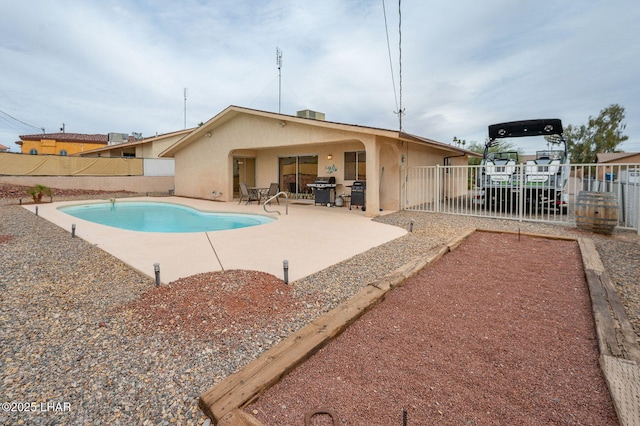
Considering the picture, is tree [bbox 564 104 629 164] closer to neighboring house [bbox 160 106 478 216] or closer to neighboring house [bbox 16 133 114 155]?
neighboring house [bbox 160 106 478 216]

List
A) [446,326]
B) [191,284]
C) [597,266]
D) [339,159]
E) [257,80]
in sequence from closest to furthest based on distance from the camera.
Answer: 1. [446,326]
2. [191,284]
3. [597,266]
4. [339,159]
5. [257,80]

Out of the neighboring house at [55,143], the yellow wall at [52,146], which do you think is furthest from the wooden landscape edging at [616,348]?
the yellow wall at [52,146]

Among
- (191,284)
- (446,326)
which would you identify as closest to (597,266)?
(446,326)

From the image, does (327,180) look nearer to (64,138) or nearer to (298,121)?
(298,121)

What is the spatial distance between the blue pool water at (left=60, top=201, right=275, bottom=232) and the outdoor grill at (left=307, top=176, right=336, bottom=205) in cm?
332

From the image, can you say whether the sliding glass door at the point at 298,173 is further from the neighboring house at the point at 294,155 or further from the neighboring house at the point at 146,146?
the neighboring house at the point at 146,146

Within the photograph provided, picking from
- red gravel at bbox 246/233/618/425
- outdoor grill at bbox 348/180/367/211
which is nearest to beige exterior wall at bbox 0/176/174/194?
outdoor grill at bbox 348/180/367/211

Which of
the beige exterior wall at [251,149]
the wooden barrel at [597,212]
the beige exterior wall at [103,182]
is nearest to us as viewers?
the wooden barrel at [597,212]

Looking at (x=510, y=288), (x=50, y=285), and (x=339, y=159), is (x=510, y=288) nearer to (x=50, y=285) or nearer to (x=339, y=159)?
(x=50, y=285)

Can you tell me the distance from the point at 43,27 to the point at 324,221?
15386 millimetres

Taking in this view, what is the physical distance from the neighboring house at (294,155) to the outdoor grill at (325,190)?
1.27ft

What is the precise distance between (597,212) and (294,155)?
36.3 ft

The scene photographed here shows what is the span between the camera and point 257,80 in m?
22.2

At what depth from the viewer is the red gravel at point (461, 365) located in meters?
2.00
